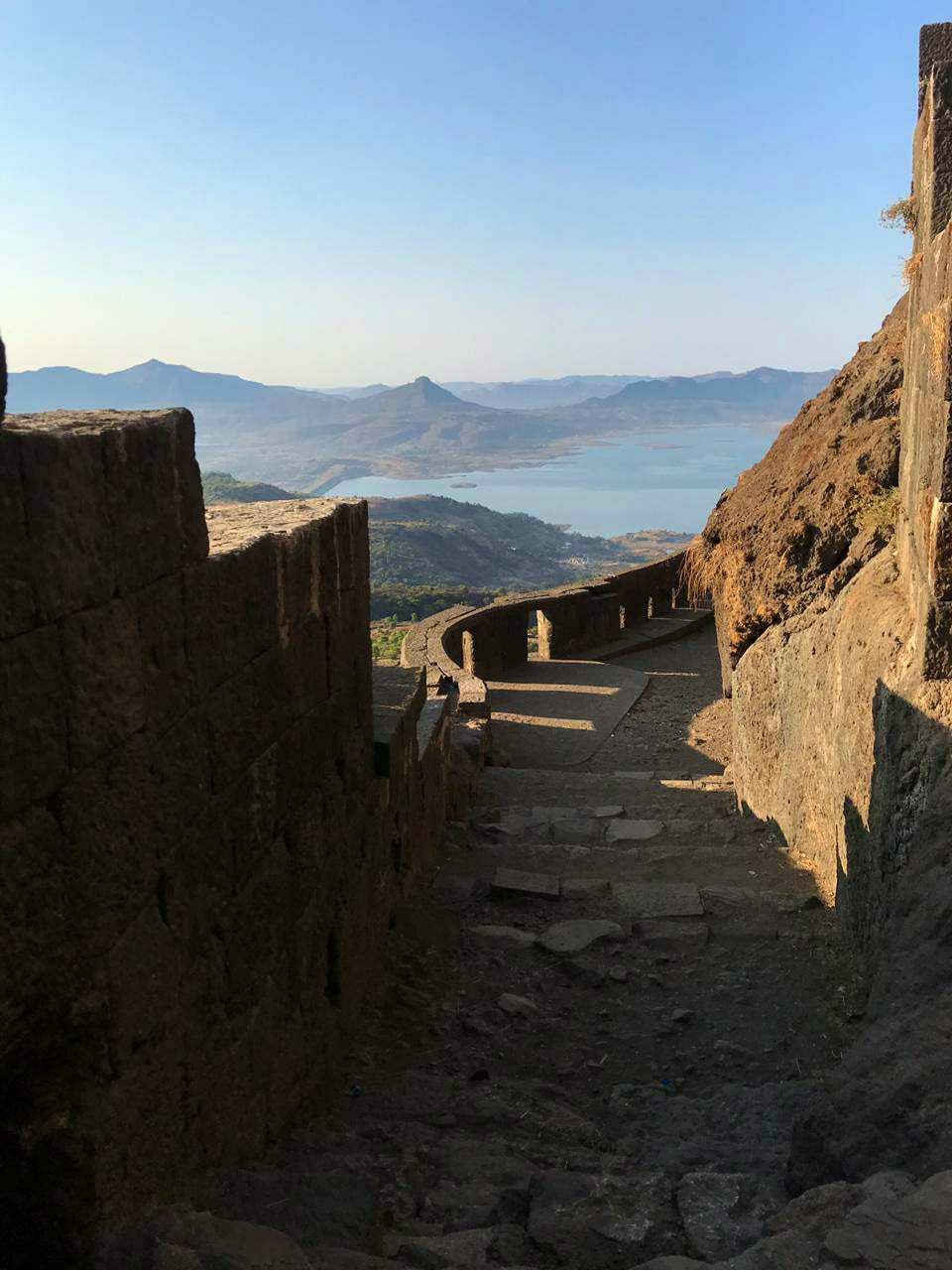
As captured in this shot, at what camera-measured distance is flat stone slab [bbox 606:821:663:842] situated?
7.54m

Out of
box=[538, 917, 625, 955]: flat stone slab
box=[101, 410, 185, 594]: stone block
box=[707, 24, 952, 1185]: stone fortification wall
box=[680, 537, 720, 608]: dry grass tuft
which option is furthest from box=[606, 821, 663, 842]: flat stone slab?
box=[101, 410, 185, 594]: stone block

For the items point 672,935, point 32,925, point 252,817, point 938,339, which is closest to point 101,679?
point 32,925

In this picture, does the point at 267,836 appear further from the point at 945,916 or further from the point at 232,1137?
the point at 945,916

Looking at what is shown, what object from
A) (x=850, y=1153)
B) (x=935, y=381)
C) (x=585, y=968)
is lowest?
(x=585, y=968)

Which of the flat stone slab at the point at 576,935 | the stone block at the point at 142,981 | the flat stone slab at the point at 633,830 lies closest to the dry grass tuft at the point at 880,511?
the flat stone slab at the point at 633,830

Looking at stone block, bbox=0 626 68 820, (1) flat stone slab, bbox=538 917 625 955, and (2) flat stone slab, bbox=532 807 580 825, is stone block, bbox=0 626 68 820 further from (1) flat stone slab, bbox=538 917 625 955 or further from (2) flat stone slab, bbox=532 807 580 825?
(2) flat stone slab, bbox=532 807 580 825

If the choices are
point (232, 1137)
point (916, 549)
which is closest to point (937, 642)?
point (916, 549)

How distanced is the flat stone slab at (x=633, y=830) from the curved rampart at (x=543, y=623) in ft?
16.1

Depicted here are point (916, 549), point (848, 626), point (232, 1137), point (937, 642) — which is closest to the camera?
point (232, 1137)

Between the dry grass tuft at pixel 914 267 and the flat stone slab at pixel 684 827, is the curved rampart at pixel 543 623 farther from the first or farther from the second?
the dry grass tuft at pixel 914 267

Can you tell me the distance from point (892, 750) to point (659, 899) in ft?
6.89

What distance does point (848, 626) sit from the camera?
18.9 feet

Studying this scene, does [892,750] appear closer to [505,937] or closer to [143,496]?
[505,937]

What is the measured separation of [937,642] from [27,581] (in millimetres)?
3604
